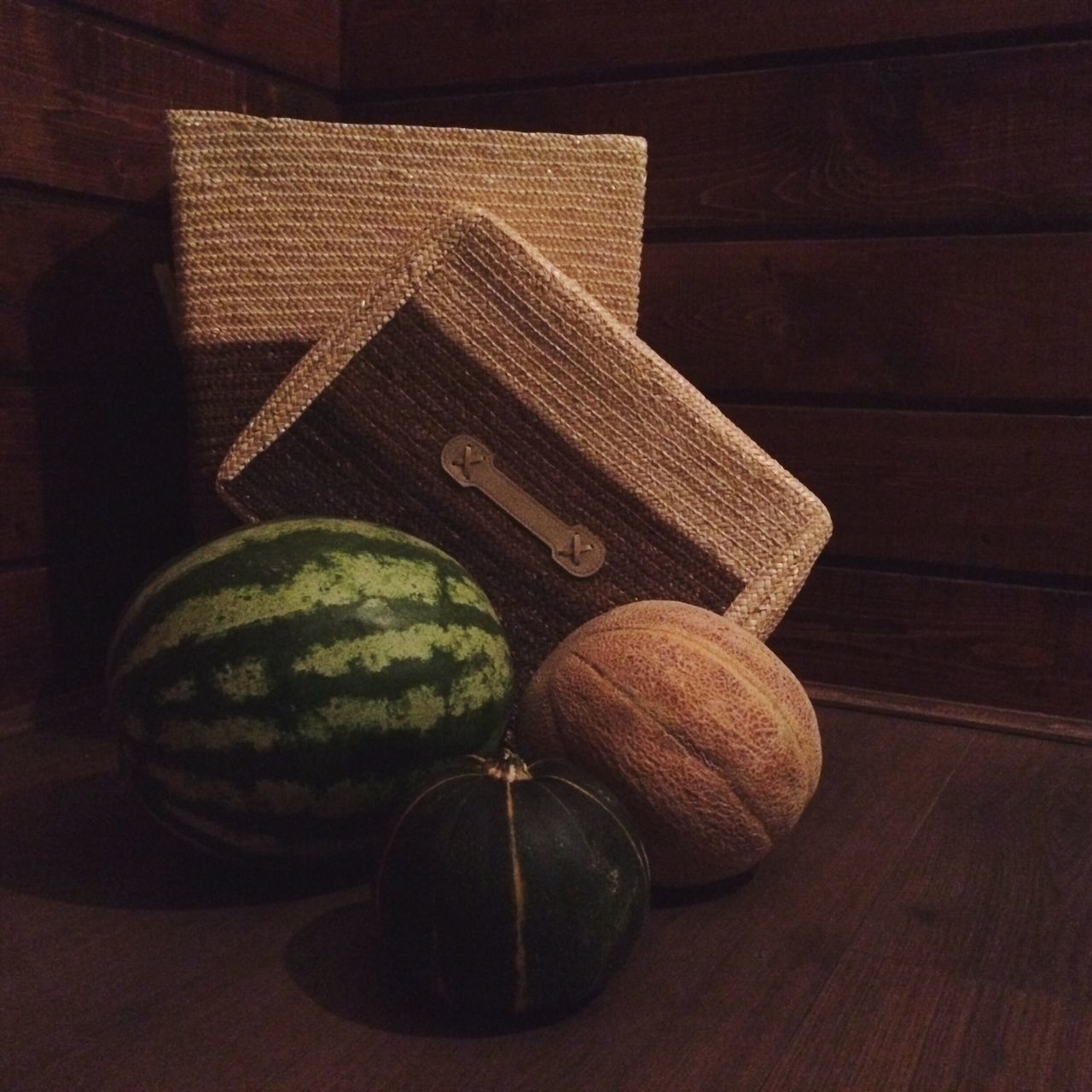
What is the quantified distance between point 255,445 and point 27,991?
2.12ft

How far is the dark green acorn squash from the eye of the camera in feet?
2.80

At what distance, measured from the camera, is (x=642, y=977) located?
96cm

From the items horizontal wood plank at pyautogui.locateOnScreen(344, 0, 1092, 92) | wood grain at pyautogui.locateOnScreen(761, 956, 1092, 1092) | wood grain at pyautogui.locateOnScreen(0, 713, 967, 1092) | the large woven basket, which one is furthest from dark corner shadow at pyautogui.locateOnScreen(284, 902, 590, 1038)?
horizontal wood plank at pyautogui.locateOnScreen(344, 0, 1092, 92)

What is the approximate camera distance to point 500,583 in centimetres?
141

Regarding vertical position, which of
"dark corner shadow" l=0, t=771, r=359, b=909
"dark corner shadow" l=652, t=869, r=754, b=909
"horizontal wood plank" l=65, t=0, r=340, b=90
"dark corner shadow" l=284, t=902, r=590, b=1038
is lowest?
"dark corner shadow" l=0, t=771, r=359, b=909

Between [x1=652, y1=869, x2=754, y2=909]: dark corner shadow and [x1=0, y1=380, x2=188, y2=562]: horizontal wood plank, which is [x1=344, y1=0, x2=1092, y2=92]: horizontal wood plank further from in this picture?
[x1=652, y1=869, x2=754, y2=909]: dark corner shadow

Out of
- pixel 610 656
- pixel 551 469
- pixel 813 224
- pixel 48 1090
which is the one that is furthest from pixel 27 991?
pixel 813 224

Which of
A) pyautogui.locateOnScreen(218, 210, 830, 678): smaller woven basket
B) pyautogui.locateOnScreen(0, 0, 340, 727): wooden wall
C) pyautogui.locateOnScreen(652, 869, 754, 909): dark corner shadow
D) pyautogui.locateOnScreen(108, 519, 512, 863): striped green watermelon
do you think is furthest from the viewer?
pyautogui.locateOnScreen(0, 0, 340, 727): wooden wall

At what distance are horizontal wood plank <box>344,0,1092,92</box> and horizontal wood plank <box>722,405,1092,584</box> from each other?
513 millimetres

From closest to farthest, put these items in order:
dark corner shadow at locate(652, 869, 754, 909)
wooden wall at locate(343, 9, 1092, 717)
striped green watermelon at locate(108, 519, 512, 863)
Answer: striped green watermelon at locate(108, 519, 512, 863)
dark corner shadow at locate(652, 869, 754, 909)
wooden wall at locate(343, 9, 1092, 717)

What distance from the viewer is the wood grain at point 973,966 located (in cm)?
85

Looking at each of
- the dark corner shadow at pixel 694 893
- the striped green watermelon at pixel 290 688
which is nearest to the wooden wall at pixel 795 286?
the striped green watermelon at pixel 290 688

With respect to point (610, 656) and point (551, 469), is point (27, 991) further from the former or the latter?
point (551, 469)

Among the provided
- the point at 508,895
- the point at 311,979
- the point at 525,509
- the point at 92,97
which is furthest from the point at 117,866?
the point at 92,97
